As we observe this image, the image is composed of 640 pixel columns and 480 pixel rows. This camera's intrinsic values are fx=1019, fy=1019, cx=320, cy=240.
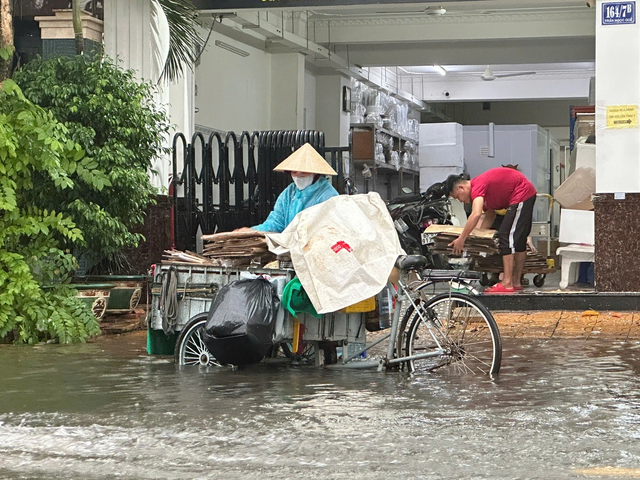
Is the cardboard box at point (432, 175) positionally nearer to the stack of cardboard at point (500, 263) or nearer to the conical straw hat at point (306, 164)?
the stack of cardboard at point (500, 263)

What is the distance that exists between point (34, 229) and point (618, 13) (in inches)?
268

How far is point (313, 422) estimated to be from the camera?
542cm

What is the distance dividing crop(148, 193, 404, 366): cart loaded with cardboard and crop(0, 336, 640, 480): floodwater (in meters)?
0.26

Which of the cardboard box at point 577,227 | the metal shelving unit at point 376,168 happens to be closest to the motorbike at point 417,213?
the cardboard box at point 577,227

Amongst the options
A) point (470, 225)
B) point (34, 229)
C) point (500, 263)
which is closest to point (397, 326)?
point (34, 229)

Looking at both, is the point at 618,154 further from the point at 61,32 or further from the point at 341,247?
the point at 61,32

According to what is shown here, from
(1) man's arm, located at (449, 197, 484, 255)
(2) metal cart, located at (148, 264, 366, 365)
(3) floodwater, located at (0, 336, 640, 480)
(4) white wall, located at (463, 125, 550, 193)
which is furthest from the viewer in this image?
(4) white wall, located at (463, 125, 550, 193)

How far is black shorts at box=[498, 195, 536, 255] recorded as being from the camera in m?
12.1

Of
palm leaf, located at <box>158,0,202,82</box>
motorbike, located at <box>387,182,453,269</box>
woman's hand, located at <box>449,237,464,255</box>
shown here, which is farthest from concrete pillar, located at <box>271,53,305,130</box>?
woman's hand, located at <box>449,237,464,255</box>

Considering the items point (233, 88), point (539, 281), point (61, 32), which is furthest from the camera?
point (233, 88)

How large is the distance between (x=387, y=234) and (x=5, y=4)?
5154mm

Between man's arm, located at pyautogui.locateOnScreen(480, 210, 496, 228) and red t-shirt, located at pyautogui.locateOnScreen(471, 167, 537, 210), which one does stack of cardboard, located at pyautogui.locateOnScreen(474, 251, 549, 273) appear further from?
red t-shirt, located at pyautogui.locateOnScreen(471, 167, 537, 210)

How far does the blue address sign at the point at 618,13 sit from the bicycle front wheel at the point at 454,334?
5.60 m

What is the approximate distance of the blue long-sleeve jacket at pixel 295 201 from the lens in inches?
329
